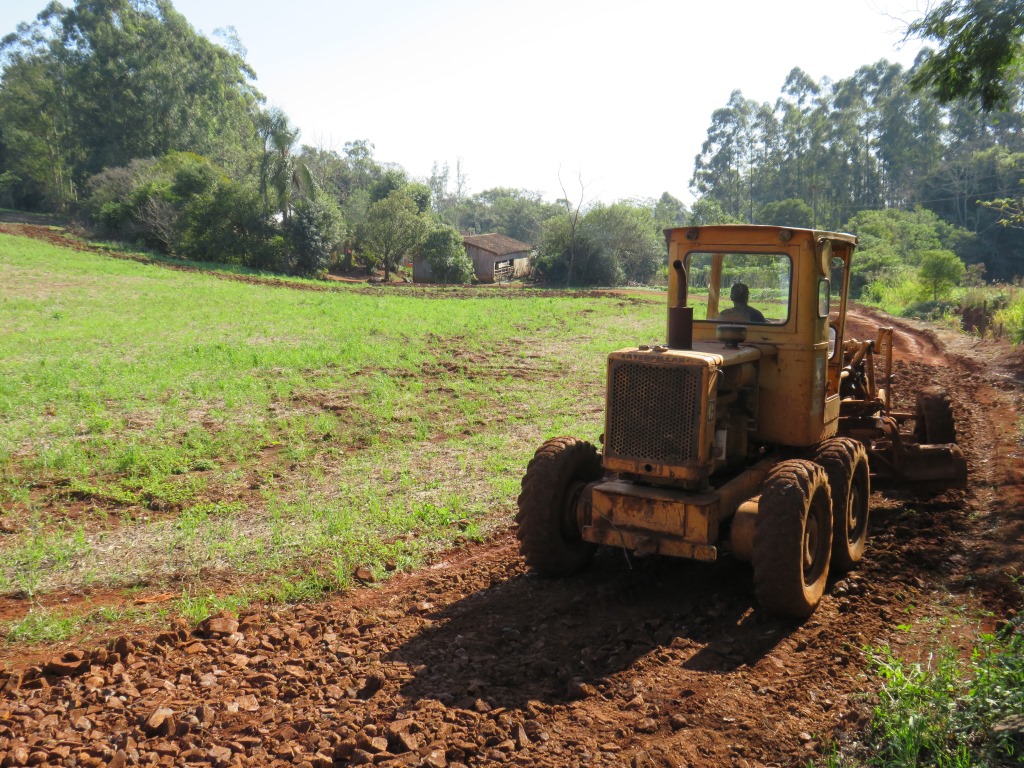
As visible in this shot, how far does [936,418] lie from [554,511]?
5.63 m

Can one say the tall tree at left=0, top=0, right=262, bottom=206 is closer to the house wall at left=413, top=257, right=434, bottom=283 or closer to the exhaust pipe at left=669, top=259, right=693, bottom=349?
the house wall at left=413, top=257, right=434, bottom=283

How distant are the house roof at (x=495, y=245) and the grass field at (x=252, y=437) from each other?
33478mm

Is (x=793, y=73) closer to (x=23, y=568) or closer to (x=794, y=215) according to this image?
(x=794, y=215)

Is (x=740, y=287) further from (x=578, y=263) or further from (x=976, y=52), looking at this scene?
(x=578, y=263)

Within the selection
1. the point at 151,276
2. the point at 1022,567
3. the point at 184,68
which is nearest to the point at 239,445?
the point at 1022,567

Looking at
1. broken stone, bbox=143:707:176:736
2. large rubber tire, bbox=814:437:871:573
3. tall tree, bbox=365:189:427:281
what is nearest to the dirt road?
broken stone, bbox=143:707:176:736

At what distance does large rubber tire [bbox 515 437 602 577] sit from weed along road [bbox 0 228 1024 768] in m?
0.21

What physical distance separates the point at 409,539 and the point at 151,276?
26.4 metres

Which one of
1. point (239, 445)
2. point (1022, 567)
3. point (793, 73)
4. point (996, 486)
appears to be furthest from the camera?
point (793, 73)

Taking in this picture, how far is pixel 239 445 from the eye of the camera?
1081cm

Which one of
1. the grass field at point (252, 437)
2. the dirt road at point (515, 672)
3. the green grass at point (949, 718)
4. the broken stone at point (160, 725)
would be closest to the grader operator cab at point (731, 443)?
the dirt road at point (515, 672)

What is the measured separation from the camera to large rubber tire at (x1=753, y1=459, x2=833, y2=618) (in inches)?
208

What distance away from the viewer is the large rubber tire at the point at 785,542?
5.29 m

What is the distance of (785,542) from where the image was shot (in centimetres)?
528
